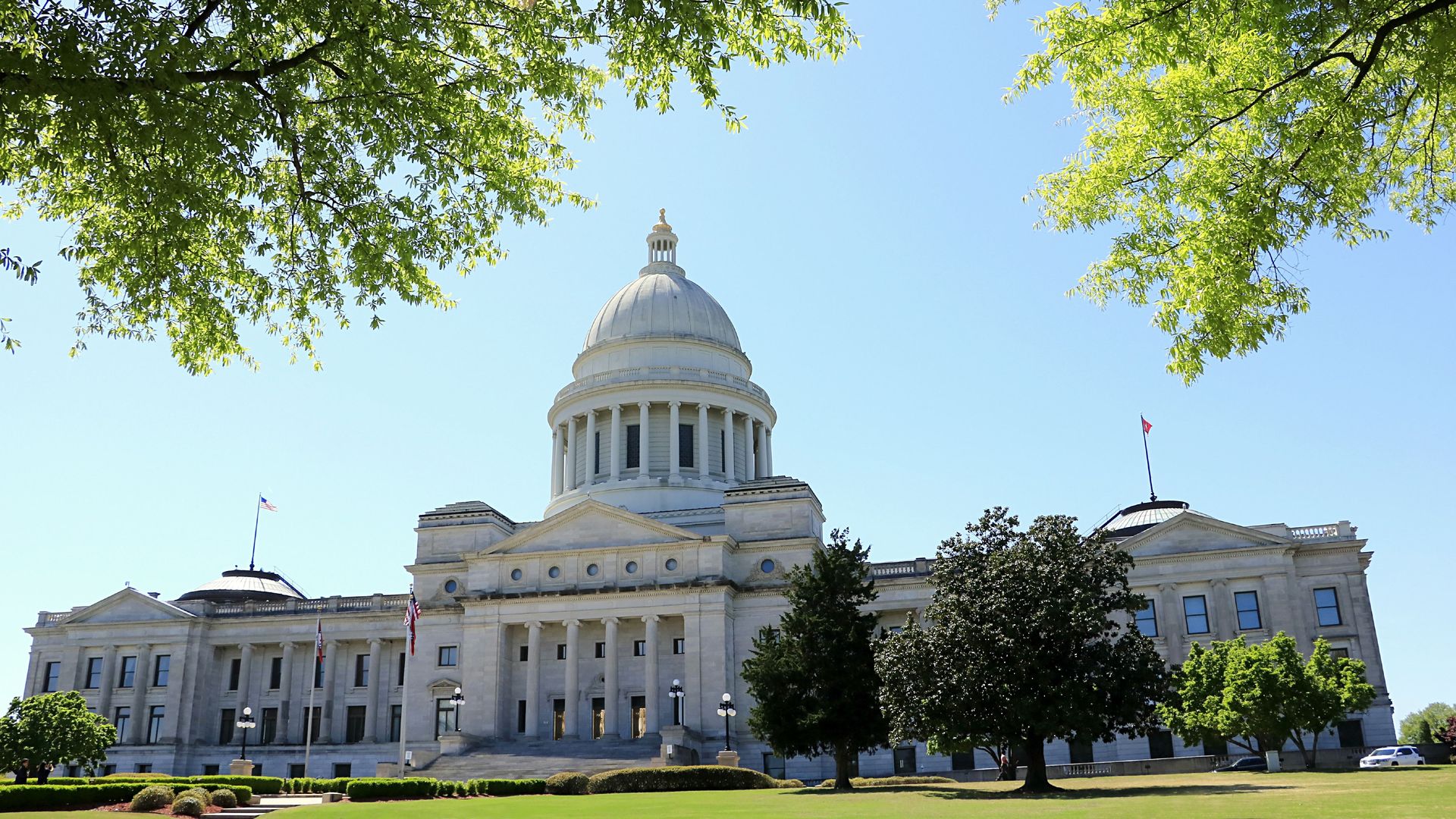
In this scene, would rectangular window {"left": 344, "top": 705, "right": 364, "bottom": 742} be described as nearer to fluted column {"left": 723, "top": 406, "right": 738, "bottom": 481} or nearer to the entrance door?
the entrance door

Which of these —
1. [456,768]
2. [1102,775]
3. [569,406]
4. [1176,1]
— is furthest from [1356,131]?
[569,406]

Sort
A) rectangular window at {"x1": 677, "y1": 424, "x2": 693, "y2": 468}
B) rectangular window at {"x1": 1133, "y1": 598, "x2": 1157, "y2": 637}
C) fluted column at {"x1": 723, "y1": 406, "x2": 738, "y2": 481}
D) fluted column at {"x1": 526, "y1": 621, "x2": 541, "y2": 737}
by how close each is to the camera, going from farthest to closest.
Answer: fluted column at {"x1": 723, "y1": 406, "x2": 738, "y2": 481} < rectangular window at {"x1": 677, "y1": 424, "x2": 693, "y2": 468} < fluted column at {"x1": 526, "y1": 621, "x2": 541, "y2": 737} < rectangular window at {"x1": 1133, "y1": 598, "x2": 1157, "y2": 637}

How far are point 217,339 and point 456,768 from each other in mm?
40146

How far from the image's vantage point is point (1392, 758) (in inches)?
1759

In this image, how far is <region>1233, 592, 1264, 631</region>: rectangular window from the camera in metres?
56.3

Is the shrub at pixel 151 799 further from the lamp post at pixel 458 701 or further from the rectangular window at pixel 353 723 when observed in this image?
the rectangular window at pixel 353 723

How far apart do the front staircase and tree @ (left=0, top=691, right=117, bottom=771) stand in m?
14.3

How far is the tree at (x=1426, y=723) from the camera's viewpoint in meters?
100.0

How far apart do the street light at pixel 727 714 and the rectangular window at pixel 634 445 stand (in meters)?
19.4

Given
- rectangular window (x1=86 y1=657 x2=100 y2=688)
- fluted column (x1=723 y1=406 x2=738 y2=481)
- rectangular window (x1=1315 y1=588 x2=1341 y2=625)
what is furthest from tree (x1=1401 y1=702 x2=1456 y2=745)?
rectangular window (x1=86 y1=657 x2=100 y2=688)

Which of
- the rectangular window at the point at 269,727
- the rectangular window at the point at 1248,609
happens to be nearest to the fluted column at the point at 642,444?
the rectangular window at the point at 269,727

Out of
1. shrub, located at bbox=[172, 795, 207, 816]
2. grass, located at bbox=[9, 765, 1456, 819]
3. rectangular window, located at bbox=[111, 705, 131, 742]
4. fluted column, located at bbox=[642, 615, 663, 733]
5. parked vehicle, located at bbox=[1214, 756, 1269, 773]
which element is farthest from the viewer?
rectangular window, located at bbox=[111, 705, 131, 742]

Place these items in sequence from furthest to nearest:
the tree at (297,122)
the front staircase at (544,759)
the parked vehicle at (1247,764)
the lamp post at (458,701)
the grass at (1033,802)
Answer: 1. the lamp post at (458,701)
2. the front staircase at (544,759)
3. the parked vehicle at (1247,764)
4. the grass at (1033,802)
5. the tree at (297,122)

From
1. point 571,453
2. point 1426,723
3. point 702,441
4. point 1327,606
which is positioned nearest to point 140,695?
point 571,453
